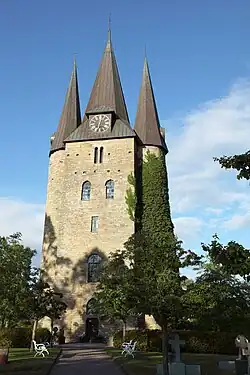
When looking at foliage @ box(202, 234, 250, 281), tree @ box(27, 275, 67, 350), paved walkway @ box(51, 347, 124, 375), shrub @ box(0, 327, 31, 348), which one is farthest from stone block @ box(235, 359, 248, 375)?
shrub @ box(0, 327, 31, 348)

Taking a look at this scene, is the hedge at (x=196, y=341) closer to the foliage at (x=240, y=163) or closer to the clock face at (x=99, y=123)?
the clock face at (x=99, y=123)

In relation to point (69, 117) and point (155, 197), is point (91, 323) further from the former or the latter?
point (69, 117)

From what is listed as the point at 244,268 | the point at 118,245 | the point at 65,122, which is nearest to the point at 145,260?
the point at 244,268

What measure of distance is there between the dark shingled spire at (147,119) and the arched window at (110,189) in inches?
225

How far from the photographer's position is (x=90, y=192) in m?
40.5

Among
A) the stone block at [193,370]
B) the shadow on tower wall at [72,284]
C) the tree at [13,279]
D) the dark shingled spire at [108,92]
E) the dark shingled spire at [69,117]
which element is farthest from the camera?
the dark shingled spire at [69,117]

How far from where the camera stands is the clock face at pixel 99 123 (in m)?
42.8

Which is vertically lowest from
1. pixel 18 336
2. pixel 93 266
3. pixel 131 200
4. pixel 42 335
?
pixel 18 336

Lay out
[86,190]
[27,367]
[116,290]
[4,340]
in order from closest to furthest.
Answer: [27,367] < [116,290] < [4,340] < [86,190]

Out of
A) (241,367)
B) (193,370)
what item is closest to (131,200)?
(241,367)

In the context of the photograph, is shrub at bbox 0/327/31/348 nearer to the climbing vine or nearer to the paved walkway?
the paved walkway

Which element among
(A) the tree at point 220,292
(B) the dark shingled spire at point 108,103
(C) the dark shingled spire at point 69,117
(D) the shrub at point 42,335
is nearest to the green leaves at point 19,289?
(D) the shrub at point 42,335

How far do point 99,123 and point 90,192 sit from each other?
24.5 ft

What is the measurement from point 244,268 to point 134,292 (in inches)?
360
